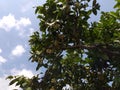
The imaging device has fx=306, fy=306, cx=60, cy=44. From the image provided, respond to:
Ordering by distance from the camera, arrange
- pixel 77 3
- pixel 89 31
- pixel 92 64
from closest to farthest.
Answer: pixel 77 3
pixel 89 31
pixel 92 64

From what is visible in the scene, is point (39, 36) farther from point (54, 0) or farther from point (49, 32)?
point (54, 0)

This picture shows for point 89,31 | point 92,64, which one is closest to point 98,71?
point 92,64

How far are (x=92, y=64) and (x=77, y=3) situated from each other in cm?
326

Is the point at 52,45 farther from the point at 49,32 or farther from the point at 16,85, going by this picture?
the point at 16,85

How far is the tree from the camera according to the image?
38.0ft

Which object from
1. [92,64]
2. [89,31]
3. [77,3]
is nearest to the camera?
[77,3]

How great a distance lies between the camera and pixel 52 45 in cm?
1189

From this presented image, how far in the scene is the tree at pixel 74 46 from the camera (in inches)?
456

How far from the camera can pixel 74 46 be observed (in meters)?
11.7

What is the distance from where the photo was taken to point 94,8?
39.3ft

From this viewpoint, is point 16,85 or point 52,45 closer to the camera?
point 52,45

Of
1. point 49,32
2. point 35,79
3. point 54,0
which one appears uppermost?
point 54,0

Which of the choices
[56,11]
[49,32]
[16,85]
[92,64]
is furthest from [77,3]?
[16,85]

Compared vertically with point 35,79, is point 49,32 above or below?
above
